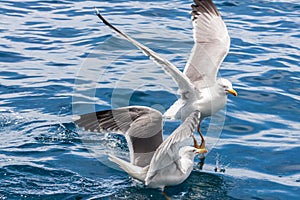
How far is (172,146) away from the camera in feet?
24.4

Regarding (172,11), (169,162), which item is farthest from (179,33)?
(169,162)

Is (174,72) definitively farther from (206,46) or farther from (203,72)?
(206,46)

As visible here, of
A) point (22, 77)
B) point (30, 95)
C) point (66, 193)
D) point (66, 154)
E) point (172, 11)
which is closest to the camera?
point (66, 193)

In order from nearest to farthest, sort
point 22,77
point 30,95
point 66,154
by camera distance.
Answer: point 66,154 → point 30,95 → point 22,77

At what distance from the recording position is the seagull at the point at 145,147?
309 inches

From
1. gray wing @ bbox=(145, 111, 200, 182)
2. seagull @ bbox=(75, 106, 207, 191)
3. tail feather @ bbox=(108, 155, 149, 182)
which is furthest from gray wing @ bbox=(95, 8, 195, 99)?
tail feather @ bbox=(108, 155, 149, 182)

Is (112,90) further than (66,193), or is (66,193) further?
(112,90)

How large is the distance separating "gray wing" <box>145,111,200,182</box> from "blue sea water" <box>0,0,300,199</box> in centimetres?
38

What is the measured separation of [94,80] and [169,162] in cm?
425

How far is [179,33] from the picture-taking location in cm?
1384

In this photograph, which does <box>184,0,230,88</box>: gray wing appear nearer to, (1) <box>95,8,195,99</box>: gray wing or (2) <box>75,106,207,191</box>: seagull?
(1) <box>95,8,195,99</box>: gray wing

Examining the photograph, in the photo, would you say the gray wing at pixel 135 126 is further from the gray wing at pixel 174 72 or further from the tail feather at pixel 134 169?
the gray wing at pixel 174 72

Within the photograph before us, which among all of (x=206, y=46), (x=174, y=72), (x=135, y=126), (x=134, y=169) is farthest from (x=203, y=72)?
(x=134, y=169)

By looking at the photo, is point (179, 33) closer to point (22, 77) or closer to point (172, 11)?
point (172, 11)
